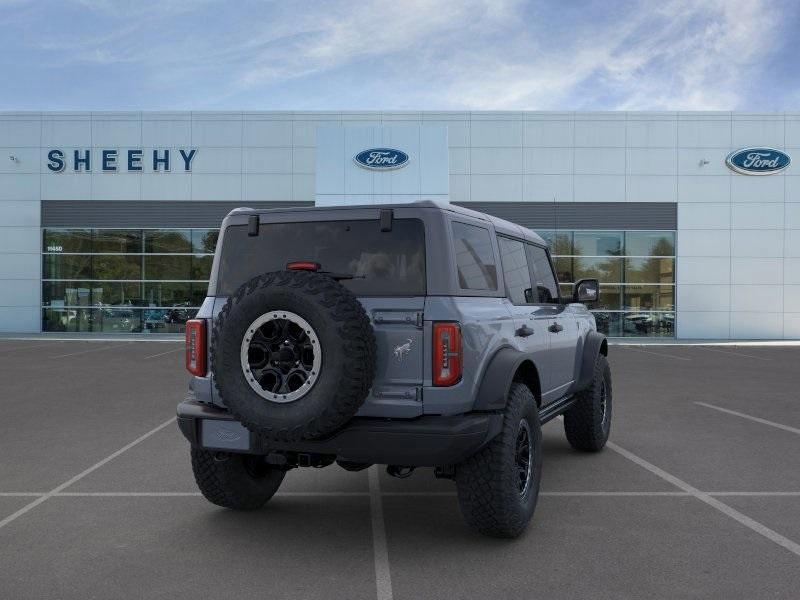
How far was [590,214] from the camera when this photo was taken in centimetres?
2803

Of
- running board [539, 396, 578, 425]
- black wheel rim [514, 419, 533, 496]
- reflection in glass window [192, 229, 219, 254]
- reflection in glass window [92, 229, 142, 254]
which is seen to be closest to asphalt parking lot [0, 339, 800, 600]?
black wheel rim [514, 419, 533, 496]

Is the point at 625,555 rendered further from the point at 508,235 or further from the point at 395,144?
the point at 395,144

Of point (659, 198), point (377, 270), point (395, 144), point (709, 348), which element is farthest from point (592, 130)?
point (377, 270)

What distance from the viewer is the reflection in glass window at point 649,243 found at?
92.0ft

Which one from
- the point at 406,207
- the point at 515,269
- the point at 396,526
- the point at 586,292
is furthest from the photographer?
the point at 586,292

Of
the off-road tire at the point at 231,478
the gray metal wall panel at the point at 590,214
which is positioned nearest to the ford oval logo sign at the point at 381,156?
the gray metal wall panel at the point at 590,214

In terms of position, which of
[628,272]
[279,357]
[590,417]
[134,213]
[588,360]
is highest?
[134,213]

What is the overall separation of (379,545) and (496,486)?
807 millimetres

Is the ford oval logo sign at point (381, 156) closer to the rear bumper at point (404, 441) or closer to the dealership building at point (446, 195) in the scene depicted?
the dealership building at point (446, 195)

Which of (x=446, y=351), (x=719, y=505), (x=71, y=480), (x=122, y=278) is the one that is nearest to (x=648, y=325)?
(x=122, y=278)

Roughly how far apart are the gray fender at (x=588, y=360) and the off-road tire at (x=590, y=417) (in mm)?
89

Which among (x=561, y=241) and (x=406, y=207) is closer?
(x=406, y=207)

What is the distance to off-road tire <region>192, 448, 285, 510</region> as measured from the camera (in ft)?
15.2

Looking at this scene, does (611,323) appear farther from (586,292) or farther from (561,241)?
(586,292)
